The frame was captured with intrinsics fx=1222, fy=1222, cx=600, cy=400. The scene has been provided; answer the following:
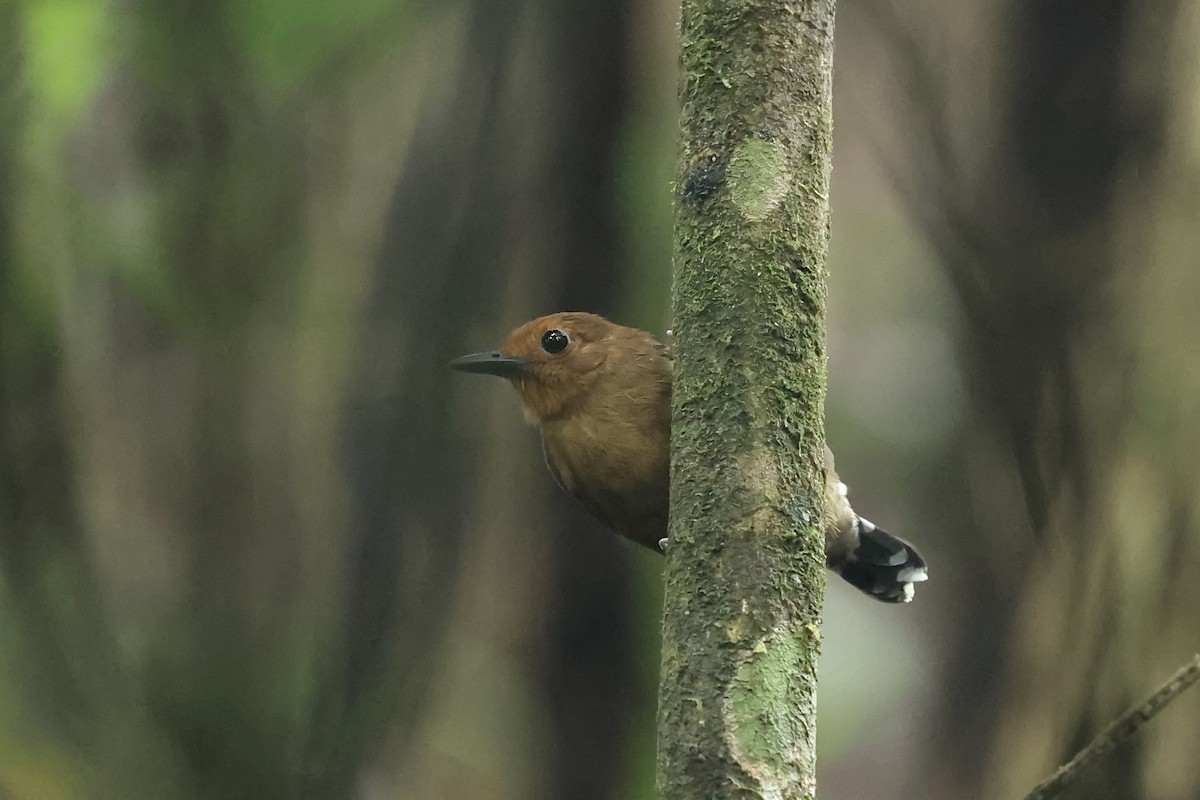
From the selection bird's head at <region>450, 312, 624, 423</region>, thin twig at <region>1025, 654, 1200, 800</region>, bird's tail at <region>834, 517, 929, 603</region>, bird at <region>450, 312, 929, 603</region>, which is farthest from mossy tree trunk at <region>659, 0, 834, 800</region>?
bird's tail at <region>834, 517, 929, 603</region>

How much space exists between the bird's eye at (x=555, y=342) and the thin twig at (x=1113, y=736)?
1925 mm

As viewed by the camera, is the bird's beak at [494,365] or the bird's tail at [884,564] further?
the bird's tail at [884,564]

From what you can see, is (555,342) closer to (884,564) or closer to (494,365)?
(494,365)

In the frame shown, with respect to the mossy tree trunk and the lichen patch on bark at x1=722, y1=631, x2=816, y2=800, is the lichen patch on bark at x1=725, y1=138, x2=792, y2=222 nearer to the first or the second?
the mossy tree trunk

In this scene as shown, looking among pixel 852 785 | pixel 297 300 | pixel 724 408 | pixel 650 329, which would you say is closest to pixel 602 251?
pixel 650 329

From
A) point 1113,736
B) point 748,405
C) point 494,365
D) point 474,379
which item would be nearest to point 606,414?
point 494,365

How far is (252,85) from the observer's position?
4.18 meters

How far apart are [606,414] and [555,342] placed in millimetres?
358

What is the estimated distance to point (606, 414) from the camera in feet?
10.3

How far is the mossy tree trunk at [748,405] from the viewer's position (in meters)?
1.72

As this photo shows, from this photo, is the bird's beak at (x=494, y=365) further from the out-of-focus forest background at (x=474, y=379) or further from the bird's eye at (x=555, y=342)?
the out-of-focus forest background at (x=474, y=379)

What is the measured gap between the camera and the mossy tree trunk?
1.72m

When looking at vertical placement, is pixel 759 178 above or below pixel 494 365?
above

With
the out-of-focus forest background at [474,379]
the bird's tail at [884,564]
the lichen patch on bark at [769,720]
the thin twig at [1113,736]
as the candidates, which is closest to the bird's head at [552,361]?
the out-of-focus forest background at [474,379]
